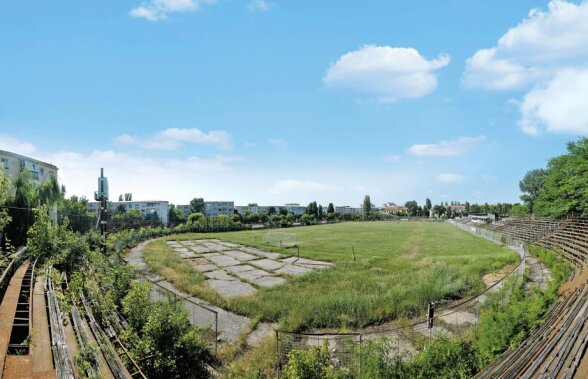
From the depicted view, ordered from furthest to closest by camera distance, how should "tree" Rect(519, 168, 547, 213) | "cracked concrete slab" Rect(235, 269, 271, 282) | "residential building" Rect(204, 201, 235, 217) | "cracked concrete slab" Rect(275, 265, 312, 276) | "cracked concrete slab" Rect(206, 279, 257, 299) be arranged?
"residential building" Rect(204, 201, 235, 217)
"tree" Rect(519, 168, 547, 213)
"cracked concrete slab" Rect(275, 265, 312, 276)
"cracked concrete slab" Rect(235, 269, 271, 282)
"cracked concrete slab" Rect(206, 279, 257, 299)

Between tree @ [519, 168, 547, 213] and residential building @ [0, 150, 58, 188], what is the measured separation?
102060 mm

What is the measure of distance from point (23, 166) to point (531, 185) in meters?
107

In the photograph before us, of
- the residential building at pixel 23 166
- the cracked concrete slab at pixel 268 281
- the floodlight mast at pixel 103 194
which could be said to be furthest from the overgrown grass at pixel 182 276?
the residential building at pixel 23 166

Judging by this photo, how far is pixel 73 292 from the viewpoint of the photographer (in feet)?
32.7

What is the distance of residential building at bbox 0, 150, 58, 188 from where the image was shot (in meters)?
41.0

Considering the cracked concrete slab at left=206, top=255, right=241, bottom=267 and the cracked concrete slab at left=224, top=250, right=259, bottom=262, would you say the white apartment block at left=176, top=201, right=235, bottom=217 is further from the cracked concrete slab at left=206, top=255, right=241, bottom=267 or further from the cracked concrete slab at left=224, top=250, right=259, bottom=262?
the cracked concrete slab at left=206, top=255, right=241, bottom=267

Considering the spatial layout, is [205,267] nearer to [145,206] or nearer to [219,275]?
[219,275]

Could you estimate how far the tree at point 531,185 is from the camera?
266 ft

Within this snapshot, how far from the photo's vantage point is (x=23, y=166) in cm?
4122

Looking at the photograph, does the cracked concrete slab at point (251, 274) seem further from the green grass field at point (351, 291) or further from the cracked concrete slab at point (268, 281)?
the green grass field at point (351, 291)

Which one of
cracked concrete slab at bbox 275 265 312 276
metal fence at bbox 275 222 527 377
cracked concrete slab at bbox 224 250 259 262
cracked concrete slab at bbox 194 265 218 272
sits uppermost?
metal fence at bbox 275 222 527 377

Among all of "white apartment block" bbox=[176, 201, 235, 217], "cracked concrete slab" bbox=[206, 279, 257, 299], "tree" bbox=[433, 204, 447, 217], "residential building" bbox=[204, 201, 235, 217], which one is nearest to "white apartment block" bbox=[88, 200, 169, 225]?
"white apartment block" bbox=[176, 201, 235, 217]

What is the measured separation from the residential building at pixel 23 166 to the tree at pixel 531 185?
102060 mm

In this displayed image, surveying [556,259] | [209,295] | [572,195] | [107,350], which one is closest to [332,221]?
[572,195]
